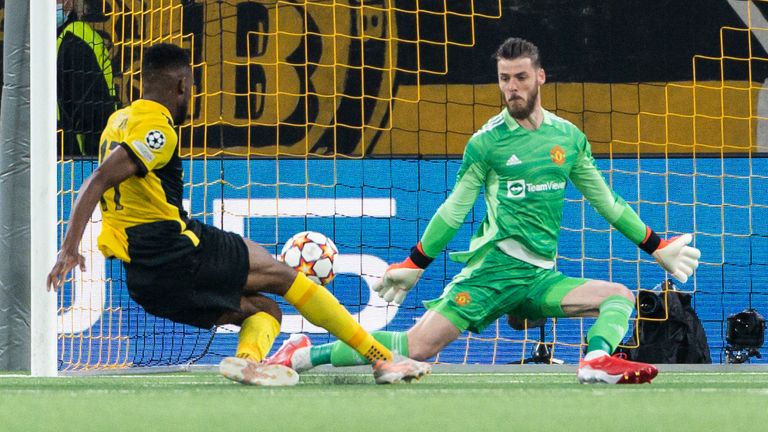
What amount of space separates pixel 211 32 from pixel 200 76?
1.22 feet

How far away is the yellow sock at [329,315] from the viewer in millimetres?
5742

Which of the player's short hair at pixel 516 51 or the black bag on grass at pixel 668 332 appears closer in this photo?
Result: the player's short hair at pixel 516 51

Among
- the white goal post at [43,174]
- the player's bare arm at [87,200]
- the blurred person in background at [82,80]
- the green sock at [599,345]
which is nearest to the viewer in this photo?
the player's bare arm at [87,200]

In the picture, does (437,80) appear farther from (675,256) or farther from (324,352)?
(324,352)

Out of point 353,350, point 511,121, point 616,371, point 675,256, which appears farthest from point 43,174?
point 675,256

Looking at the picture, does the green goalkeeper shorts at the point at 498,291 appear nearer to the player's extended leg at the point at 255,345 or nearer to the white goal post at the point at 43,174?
the player's extended leg at the point at 255,345

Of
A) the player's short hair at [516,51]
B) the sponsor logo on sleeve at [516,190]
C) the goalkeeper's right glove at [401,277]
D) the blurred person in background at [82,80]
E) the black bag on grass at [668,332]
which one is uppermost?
the blurred person in background at [82,80]

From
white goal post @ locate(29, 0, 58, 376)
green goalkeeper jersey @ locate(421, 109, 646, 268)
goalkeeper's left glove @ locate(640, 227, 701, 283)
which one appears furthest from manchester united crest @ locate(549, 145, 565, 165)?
white goal post @ locate(29, 0, 58, 376)

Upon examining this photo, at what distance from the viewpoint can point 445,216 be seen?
668cm

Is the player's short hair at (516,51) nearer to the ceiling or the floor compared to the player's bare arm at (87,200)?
nearer to the ceiling

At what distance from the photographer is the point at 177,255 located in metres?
5.60

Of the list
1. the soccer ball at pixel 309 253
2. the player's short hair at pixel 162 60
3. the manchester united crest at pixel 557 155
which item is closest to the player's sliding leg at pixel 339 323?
the player's short hair at pixel 162 60

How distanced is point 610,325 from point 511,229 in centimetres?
69

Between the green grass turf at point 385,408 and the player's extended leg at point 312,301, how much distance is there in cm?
24
